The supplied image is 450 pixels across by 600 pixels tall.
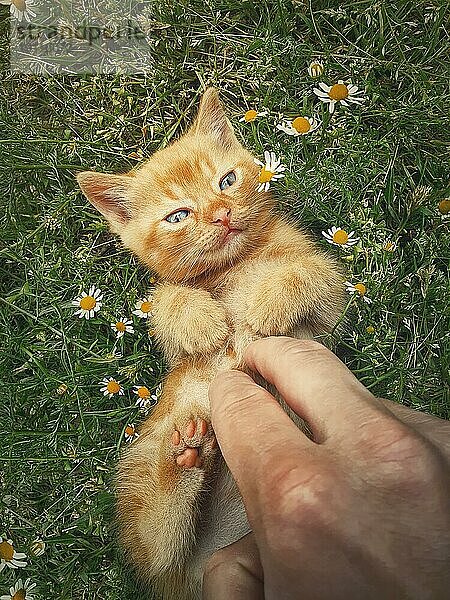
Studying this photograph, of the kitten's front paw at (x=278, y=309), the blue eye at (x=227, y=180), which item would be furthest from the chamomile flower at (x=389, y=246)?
the blue eye at (x=227, y=180)

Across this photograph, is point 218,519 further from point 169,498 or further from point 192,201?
point 192,201

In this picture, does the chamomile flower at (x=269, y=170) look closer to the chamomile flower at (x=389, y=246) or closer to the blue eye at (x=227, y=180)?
the blue eye at (x=227, y=180)

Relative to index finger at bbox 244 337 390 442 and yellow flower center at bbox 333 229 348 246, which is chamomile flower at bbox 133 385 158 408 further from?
yellow flower center at bbox 333 229 348 246

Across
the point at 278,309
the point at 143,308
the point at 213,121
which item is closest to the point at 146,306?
the point at 143,308

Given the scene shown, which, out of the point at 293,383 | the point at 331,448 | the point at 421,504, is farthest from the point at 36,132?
the point at 421,504

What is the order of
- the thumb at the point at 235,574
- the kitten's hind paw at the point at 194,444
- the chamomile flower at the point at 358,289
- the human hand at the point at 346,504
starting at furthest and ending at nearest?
1. the chamomile flower at the point at 358,289
2. the kitten's hind paw at the point at 194,444
3. the thumb at the point at 235,574
4. the human hand at the point at 346,504
